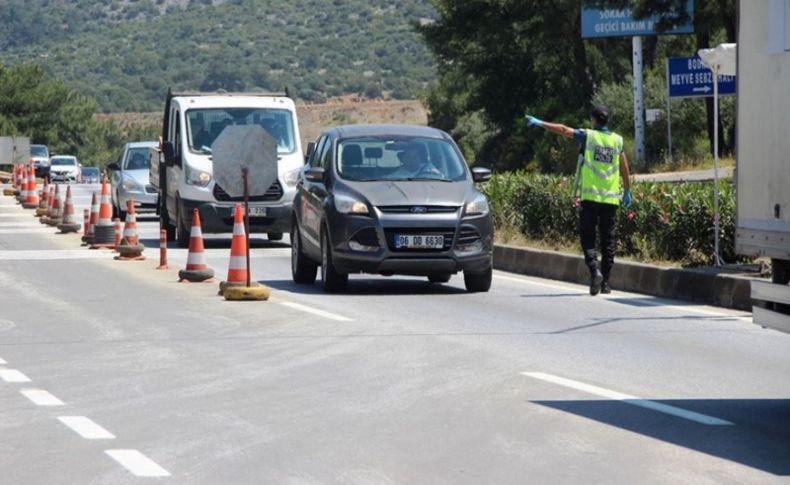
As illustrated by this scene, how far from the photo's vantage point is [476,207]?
18938 millimetres

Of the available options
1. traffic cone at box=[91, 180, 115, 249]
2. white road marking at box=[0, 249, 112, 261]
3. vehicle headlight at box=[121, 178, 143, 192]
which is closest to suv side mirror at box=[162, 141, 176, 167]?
traffic cone at box=[91, 180, 115, 249]

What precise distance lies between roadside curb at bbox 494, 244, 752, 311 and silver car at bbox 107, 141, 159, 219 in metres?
14.8

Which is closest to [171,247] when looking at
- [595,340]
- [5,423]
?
[595,340]

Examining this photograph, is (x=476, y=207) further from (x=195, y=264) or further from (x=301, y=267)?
(x=195, y=264)

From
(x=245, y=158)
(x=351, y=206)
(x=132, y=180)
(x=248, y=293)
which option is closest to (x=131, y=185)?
(x=132, y=180)

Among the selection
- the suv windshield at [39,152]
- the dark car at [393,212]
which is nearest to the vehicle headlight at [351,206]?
the dark car at [393,212]

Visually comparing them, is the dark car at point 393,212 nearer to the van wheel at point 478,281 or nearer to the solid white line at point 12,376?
the van wheel at point 478,281

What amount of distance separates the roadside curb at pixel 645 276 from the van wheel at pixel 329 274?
3116mm

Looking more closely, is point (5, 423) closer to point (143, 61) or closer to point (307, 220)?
point (307, 220)

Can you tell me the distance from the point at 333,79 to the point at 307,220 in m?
153

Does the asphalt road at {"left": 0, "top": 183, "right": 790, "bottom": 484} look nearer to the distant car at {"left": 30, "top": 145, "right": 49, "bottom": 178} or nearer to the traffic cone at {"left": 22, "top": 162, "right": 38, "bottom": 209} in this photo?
the traffic cone at {"left": 22, "top": 162, "right": 38, "bottom": 209}

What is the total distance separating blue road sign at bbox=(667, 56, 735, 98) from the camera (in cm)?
2695

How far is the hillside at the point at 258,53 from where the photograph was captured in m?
169

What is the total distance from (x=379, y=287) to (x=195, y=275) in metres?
2.24
